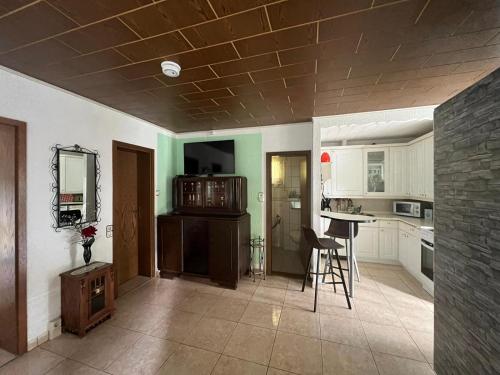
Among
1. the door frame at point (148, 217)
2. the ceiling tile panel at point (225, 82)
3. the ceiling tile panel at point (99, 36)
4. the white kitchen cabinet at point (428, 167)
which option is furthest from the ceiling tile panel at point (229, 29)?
the white kitchen cabinet at point (428, 167)

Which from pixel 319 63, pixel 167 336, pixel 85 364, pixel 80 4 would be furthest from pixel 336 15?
Answer: pixel 85 364

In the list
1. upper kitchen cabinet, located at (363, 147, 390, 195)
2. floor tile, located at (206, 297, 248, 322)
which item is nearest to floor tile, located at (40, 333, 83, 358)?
floor tile, located at (206, 297, 248, 322)

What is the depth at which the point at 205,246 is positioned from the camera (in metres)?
3.16

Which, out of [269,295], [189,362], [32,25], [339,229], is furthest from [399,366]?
[32,25]

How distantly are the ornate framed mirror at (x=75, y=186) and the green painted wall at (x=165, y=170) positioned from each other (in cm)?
105

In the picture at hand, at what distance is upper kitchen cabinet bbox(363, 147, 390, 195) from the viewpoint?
12.8ft

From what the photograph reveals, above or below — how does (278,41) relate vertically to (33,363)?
above

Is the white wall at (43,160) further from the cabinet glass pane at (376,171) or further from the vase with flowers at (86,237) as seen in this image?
the cabinet glass pane at (376,171)

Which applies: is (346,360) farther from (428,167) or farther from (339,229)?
(428,167)

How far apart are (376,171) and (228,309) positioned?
3654mm

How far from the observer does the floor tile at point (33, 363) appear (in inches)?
64.1

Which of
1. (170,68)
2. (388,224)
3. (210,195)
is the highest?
(170,68)

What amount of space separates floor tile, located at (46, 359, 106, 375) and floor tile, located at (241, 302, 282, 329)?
4.48 feet

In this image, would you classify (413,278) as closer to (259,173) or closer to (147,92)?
(259,173)
